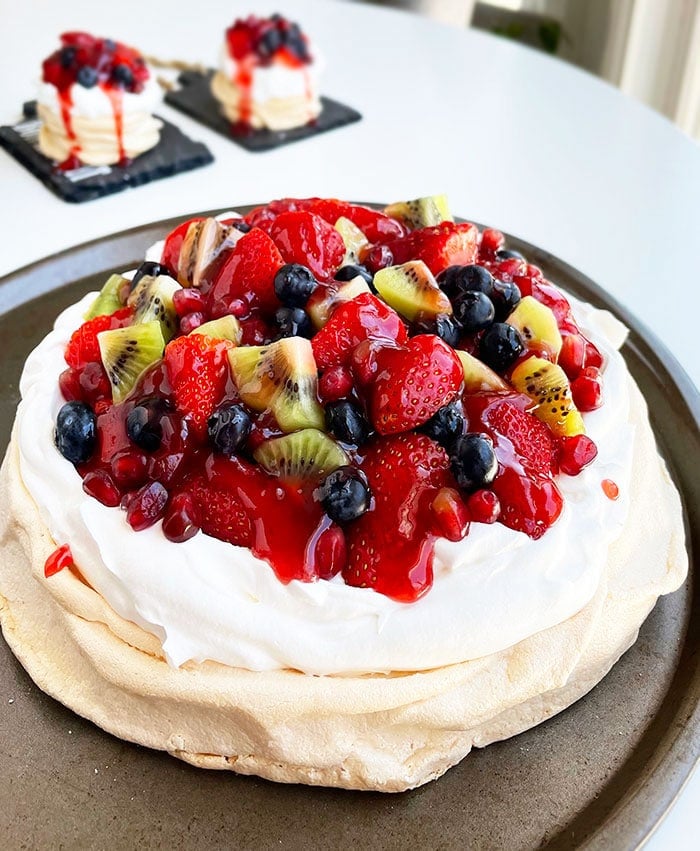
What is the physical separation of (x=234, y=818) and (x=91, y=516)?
1.64 ft

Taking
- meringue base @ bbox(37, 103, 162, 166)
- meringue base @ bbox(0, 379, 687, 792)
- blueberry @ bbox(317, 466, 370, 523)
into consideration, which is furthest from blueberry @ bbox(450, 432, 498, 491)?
meringue base @ bbox(37, 103, 162, 166)

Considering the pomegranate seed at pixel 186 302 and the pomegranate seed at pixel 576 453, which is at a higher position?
the pomegranate seed at pixel 186 302

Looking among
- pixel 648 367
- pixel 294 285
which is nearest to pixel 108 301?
pixel 294 285

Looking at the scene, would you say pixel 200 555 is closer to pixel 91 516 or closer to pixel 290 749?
pixel 91 516

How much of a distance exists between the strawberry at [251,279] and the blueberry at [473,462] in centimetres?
46

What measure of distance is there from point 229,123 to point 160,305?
193 cm

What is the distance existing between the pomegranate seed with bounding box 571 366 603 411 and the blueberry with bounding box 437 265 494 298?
23 cm

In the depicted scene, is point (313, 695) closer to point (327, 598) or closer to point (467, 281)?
point (327, 598)

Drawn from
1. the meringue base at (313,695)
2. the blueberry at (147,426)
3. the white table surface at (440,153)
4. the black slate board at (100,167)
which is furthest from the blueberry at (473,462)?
the black slate board at (100,167)

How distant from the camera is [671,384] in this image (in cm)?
196

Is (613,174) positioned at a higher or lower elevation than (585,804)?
higher

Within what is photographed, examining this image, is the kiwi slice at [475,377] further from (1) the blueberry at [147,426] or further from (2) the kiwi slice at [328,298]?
(1) the blueberry at [147,426]

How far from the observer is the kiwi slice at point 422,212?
78.0 inches

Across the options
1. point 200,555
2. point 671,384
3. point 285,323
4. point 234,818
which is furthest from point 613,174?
point 234,818
